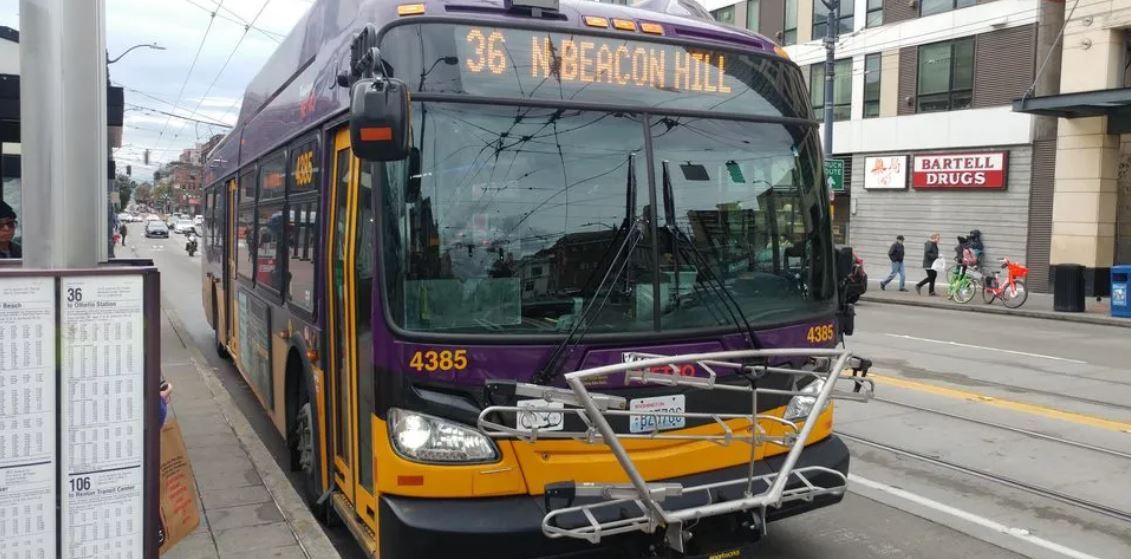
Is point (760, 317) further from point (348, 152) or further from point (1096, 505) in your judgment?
point (1096, 505)

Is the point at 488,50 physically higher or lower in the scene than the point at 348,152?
higher

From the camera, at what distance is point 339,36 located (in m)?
4.92

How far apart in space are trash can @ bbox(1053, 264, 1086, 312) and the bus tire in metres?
17.9

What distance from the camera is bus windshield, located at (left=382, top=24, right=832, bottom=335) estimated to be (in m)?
3.81

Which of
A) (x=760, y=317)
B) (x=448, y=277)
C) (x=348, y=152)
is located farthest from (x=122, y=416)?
(x=760, y=317)

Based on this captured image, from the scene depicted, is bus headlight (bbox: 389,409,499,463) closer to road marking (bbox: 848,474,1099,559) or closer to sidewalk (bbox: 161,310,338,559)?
sidewalk (bbox: 161,310,338,559)

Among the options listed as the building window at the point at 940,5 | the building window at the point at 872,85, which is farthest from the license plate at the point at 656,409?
the building window at the point at 872,85

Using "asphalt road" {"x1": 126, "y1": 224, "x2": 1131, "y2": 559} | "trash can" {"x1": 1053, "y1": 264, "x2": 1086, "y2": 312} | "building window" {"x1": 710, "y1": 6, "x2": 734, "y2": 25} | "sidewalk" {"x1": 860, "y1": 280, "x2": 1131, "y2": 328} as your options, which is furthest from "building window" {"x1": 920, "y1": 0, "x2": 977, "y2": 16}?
"asphalt road" {"x1": 126, "y1": 224, "x2": 1131, "y2": 559}

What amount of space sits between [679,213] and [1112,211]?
22.5 meters

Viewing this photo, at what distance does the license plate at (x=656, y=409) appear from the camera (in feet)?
12.9

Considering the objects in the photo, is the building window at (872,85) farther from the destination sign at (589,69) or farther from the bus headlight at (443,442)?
the bus headlight at (443,442)

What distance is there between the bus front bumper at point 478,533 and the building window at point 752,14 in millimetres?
32091

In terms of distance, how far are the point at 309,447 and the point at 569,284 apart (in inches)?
94.7

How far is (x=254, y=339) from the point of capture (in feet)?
25.2
